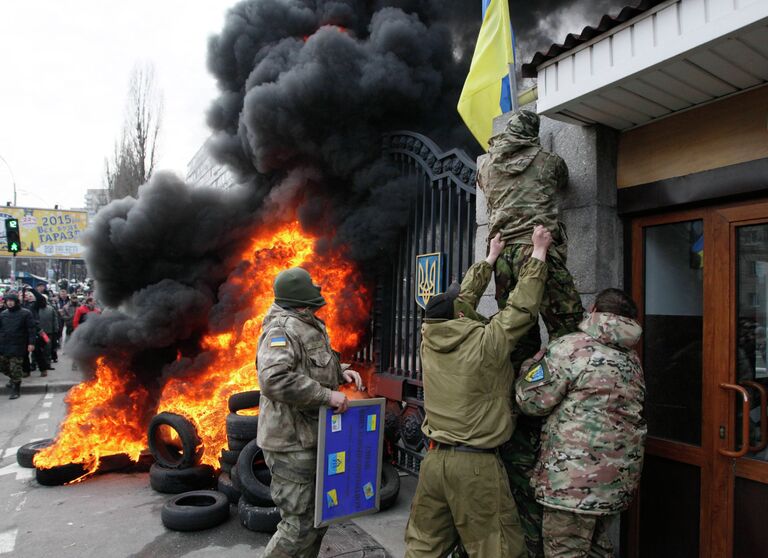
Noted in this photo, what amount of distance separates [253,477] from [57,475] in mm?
2470

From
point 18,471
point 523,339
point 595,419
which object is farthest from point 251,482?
point 18,471

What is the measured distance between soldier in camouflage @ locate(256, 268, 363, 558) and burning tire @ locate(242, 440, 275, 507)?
131 cm

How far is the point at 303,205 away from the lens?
814 cm

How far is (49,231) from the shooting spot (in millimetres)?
25594

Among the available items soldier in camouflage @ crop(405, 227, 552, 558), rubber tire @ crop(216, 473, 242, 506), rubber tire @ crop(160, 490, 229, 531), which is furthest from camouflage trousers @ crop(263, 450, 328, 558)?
rubber tire @ crop(216, 473, 242, 506)

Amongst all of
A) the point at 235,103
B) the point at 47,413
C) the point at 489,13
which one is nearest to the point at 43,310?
the point at 47,413

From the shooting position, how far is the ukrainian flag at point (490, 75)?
4562mm

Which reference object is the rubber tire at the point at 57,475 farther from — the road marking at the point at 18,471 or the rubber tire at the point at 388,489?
the rubber tire at the point at 388,489

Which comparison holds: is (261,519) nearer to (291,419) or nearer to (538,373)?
(291,419)

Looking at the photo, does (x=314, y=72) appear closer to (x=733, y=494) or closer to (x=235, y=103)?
(x=235, y=103)

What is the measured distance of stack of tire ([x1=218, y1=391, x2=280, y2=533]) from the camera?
4.50 m

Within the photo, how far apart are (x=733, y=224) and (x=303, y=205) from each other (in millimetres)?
6056

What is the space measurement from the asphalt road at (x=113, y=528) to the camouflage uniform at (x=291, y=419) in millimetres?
948

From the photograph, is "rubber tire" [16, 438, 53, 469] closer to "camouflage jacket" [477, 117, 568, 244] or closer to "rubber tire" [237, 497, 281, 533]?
"rubber tire" [237, 497, 281, 533]
